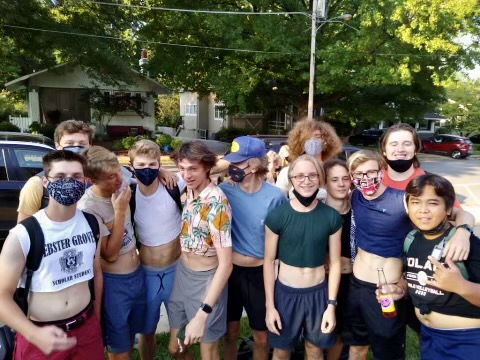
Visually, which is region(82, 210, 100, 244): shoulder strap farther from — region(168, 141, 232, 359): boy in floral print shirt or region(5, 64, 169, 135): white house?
region(5, 64, 169, 135): white house

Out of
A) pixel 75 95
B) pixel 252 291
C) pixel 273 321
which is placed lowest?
pixel 273 321

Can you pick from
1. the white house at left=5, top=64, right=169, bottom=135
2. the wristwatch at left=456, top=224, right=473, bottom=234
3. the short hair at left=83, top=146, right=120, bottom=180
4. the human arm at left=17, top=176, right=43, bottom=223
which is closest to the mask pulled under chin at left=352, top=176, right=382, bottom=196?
the wristwatch at left=456, top=224, right=473, bottom=234

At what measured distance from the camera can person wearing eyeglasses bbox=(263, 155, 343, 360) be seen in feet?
8.98

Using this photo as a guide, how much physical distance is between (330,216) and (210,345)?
1.27 metres

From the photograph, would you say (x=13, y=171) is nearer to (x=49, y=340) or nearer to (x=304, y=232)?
(x=49, y=340)

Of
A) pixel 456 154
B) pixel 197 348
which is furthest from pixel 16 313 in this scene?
pixel 456 154

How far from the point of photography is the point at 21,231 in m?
2.08

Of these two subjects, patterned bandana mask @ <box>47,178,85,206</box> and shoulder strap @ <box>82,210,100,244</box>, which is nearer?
patterned bandana mask @ <box>47,178,85,206</box>

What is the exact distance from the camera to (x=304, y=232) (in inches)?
107

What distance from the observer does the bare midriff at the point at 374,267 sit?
2.72 meters

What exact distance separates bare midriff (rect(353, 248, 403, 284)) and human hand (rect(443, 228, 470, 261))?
0.53 m

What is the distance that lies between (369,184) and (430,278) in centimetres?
74

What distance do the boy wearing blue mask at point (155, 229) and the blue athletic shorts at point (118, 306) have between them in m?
0.16

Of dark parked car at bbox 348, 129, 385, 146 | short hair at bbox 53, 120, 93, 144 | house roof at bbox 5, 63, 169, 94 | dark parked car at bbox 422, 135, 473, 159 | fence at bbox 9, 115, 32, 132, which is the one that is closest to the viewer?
short hair at bbox 53, 120, 93, 144
